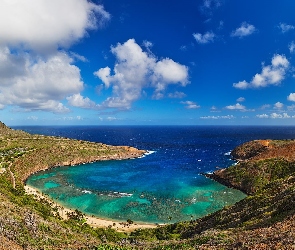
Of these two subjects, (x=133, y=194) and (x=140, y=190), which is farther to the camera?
(x=140, y=190)

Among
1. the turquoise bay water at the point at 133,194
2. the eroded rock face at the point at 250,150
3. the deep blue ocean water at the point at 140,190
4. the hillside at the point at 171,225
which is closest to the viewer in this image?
the hillside at the point at 171,225

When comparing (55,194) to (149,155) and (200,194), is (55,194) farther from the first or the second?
(149,155)

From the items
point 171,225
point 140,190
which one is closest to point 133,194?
point 140,190

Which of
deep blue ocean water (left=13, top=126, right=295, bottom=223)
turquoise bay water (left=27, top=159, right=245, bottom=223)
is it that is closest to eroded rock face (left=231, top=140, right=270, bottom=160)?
deep blue ocean water (left=13, top=126, right=295, bottom=223)

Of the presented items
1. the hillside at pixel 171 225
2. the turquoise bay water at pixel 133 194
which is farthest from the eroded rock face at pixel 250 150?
the turquoise bay water at pixel 133 194

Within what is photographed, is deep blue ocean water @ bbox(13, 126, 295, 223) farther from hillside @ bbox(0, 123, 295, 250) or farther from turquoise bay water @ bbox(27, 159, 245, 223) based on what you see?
hillside @ bbox(0, 123, 295, 250)

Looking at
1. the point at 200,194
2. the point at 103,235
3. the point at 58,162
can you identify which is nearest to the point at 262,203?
the point at 103,235

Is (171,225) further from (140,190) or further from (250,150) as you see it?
(250,150)

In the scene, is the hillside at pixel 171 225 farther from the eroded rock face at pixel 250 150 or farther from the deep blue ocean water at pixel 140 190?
the eroded rock face at pixel 250 150
